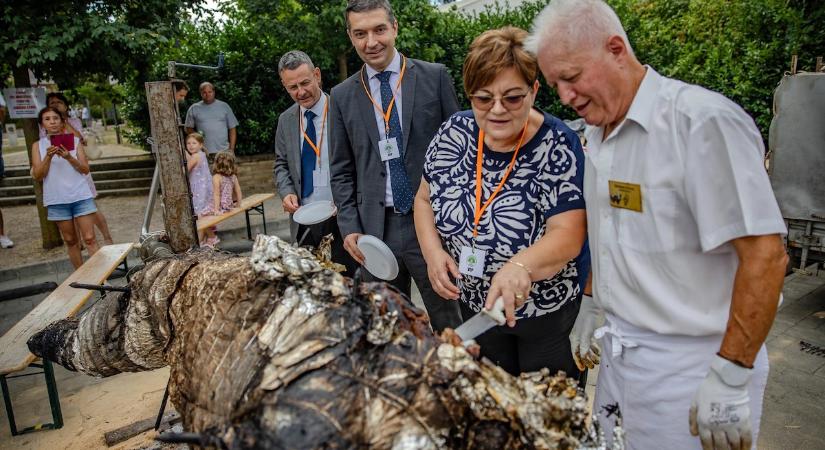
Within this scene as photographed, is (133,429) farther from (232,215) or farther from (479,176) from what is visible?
(232,215)

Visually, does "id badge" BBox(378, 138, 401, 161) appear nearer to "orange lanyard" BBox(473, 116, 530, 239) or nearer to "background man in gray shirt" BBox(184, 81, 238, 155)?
"orange lanyard" BBox(473, 116, 530, 239)

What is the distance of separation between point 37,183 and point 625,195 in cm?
795

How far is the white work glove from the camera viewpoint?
1.40m

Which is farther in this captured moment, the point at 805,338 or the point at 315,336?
the point at 805,338

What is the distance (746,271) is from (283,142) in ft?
10.9

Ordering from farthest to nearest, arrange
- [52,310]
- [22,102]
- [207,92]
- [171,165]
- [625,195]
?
[207,92] < [22,102] < [52,310] < [171,165] < [625,195]

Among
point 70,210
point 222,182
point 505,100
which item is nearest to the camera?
point 505,100

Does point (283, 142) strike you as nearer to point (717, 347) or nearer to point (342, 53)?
point (717, 347)

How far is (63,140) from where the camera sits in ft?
19.6

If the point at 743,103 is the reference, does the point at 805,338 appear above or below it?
below

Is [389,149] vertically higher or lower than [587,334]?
higher

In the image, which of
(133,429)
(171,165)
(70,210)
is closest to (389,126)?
(171,165)

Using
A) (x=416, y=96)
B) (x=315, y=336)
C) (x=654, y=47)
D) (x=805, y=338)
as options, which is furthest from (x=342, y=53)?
(x=315, y=336)

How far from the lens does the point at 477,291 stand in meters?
2.16
